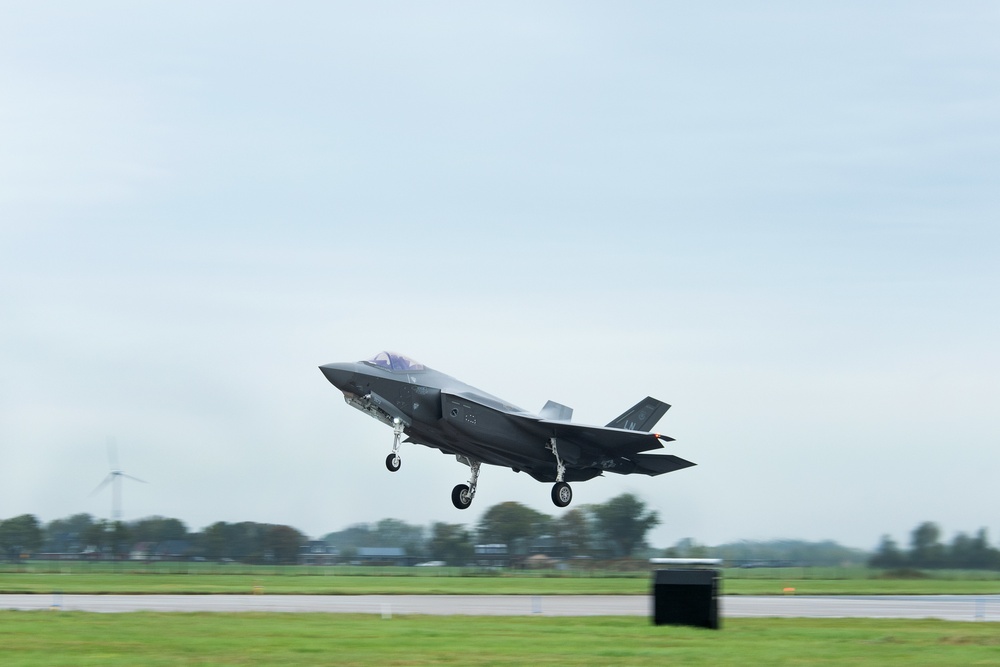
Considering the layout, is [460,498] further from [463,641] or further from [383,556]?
[383,556]

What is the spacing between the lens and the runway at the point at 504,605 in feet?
98.8

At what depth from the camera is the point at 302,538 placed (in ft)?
198

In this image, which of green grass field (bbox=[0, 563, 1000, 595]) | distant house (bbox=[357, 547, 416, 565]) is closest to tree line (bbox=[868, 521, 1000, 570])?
green grass field (bbox=[0, 563, 1000, 595])

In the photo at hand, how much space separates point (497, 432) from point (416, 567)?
22189 mm

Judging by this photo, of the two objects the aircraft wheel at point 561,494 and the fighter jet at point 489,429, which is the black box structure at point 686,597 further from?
the aircraft wheel at point 561,494

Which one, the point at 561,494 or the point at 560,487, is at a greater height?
the point at 560,487

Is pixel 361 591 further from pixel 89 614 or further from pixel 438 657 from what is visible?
pixel 438 657

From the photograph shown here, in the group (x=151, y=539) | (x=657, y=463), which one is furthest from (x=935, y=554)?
(x=151, y=539)

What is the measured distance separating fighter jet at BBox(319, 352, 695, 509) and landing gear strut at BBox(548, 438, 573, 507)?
0.04 m

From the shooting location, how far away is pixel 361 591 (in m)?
41.2

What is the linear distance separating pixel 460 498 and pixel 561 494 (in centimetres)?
424

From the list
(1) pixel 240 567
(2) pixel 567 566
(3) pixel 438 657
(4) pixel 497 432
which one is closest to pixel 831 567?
(2) pixel 567 566

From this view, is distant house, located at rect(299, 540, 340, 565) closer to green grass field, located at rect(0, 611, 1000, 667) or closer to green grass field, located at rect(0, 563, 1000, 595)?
green grass field, located at rect(0, 563, 1000, 595)

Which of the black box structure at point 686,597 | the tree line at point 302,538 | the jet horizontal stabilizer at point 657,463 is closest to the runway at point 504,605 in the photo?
the black box structure at point 686,597
